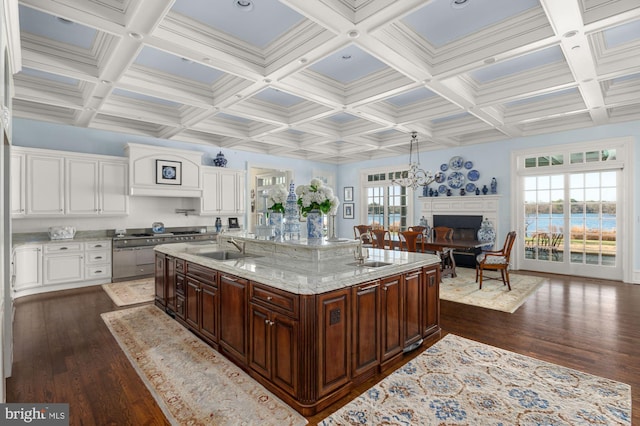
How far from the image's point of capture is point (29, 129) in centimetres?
526

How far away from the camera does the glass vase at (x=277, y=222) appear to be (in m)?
3.60

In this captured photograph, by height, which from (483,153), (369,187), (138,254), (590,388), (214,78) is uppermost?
(214,78)

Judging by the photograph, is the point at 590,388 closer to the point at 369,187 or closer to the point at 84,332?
the point at 84,332

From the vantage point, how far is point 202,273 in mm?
3014

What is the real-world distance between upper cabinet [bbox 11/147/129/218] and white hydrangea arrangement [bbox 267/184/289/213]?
386 cm

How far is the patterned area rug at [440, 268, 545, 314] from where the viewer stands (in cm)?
431

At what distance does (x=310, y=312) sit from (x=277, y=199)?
1788 mm

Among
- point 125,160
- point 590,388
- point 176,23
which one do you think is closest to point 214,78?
point 176,23

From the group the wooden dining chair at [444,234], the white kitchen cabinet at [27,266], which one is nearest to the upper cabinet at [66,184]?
the white kitchen cabinet at [27,266]

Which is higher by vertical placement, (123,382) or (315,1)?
(315,1)

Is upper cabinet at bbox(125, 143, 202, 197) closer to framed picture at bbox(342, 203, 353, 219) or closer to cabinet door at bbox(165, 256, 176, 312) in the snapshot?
cabinet door at bbox(165, 256, 176, 312)

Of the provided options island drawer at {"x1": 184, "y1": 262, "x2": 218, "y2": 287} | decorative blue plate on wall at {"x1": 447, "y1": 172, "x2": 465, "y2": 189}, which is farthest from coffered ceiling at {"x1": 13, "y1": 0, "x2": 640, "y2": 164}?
island drawer at {"x1": 184, "y1": 262, "x2": 218, "y2": 287}

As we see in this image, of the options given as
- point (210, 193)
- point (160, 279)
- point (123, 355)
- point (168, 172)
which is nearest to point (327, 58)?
point (160, 279)

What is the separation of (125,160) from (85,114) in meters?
1.05
